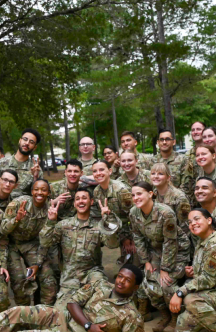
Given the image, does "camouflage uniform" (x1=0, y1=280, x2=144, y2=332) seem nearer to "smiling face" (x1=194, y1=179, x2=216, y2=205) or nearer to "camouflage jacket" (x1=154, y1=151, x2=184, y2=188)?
"smiling face" (x1=194, y1=179, x2=216, y2=205)

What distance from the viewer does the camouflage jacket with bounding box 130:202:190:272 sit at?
436 centimetres

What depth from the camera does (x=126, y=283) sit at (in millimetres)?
3672

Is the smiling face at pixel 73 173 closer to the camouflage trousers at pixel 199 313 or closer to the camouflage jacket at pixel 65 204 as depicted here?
the camouflage jacket at pixel 65 204

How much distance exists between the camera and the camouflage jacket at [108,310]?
11.7 feet

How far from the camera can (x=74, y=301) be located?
13.0 feet

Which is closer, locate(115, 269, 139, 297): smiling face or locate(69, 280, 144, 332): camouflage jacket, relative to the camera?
locate(69, 280, 144, 332): camouflage jacket

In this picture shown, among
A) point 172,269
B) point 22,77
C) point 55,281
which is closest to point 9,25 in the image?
point 22,77

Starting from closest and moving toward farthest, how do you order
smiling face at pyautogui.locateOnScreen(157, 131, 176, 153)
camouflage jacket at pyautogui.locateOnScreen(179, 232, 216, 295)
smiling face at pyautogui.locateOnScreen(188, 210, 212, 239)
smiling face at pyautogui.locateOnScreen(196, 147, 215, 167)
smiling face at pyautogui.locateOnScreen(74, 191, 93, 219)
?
camouflage jacket at pyautogui.locateOnScreen(179, 232, 216, 295)
smiling face at pyautogui.locateOnScreen(188, 210, 212, 239)
smiling face at pyautogui.locateOnScreen(74, 191, 93, 219)
smiling face at pyautogui.locateOnScreen(196, 147, 215, 167)
smiling face at pyautogui.locateOnScreen(157, 131, 176, 153)

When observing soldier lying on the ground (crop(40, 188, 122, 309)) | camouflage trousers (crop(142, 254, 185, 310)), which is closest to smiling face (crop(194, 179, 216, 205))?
camouflage trousers (crop(142, 254, 185, 310))

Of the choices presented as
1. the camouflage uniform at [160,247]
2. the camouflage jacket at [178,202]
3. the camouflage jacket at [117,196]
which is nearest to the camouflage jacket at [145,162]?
the camouflage jacket at [117,196]

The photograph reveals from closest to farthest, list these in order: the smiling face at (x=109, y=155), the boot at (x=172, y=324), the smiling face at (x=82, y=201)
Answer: the boot at (x=172, y=324)
the smiling face at (x=82, y=201)
the smiling face at (x=109, y=155)

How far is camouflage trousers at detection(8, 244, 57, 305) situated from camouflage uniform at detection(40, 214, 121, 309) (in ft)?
0.99

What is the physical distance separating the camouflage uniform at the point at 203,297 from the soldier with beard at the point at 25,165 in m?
2.88

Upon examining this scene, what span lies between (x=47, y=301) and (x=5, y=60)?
720cm
